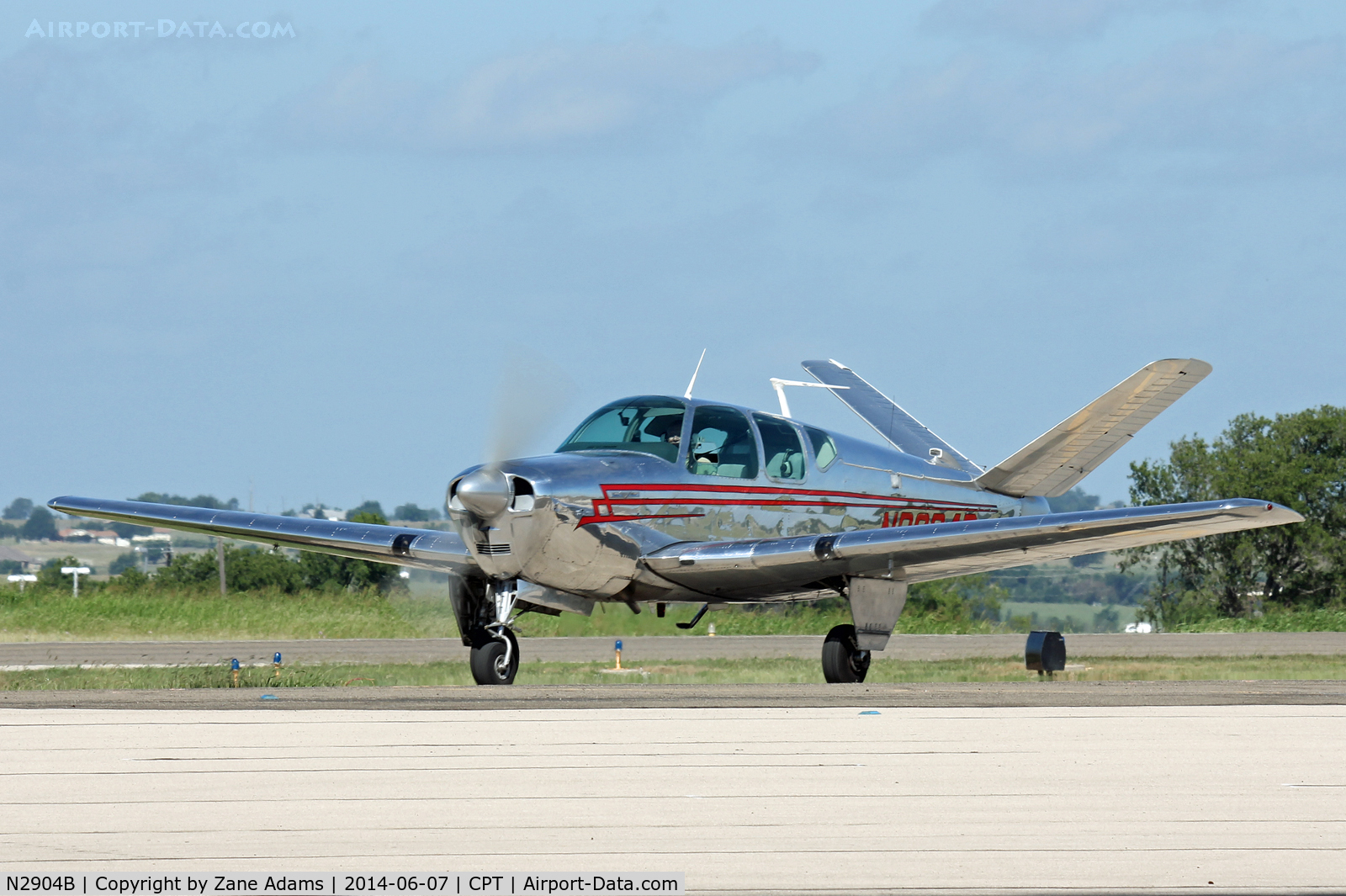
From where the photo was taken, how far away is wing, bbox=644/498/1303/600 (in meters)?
13.0

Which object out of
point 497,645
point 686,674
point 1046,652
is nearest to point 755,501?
point 497,645

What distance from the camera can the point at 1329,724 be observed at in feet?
29.5

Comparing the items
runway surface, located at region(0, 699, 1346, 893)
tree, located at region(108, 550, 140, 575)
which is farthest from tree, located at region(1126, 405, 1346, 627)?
tree, located at region(108, 550, 140, 575)

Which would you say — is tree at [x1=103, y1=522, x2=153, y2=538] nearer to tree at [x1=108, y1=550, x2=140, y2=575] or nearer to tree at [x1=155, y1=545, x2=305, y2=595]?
tree at [x1=108, y1=550, x2=140, y2=575]

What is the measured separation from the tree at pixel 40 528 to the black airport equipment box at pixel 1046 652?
114 m

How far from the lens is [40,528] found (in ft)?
391

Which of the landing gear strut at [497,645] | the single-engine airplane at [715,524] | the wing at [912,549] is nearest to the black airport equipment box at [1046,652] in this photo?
the single-engine airplane at [715,524]

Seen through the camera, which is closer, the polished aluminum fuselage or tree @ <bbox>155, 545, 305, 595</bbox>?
the polished aluminum fuselage

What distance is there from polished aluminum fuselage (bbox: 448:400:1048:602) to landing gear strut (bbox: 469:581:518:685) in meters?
0.40

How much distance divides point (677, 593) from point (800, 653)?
11.0 meters

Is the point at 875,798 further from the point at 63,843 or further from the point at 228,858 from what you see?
the point at 63,843

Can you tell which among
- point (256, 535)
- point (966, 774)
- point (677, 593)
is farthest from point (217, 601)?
point (966, 774)

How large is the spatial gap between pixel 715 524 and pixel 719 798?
848 cm
